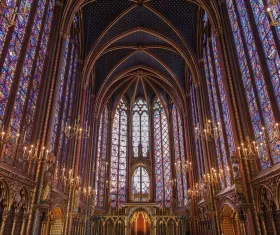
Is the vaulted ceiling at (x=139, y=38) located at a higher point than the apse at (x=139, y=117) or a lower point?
higher

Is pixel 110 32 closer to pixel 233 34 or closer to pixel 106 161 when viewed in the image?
pixel 233 34

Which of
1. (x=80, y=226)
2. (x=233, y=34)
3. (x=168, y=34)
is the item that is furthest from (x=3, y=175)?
(x=168, y=34)

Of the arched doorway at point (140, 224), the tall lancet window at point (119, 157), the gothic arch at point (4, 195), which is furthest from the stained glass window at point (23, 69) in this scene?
the tall lancet window at point (119, 157)

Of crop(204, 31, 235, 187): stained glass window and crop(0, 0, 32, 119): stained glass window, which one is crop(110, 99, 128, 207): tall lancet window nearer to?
crop(204, 31, 235, 187): stained glass window

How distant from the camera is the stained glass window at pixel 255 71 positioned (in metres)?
11.8

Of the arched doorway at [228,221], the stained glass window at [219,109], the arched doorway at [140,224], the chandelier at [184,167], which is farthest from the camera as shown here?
the arched doorway at [140,224]

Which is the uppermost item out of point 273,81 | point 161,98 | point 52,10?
point 161,98

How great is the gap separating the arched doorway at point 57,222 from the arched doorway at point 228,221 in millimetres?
11300

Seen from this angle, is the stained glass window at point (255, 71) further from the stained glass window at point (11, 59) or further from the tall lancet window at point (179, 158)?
the tall lancet window at point (179, 158)

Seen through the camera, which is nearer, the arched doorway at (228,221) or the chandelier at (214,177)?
the arched doorway at (228,221)

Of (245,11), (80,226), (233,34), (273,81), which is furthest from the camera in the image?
(80,226)

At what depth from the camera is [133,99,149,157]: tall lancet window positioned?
3450 centimetres

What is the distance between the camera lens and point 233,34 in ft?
54.0

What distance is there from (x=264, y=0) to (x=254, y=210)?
1022 centimetres
